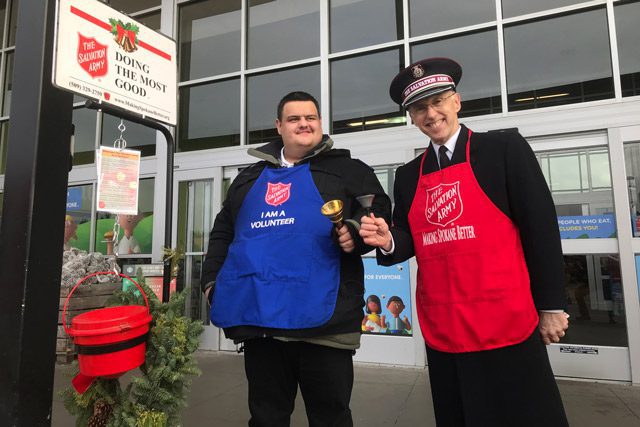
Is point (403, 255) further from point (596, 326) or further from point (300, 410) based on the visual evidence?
point (596, 326)

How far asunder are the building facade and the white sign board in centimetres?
302

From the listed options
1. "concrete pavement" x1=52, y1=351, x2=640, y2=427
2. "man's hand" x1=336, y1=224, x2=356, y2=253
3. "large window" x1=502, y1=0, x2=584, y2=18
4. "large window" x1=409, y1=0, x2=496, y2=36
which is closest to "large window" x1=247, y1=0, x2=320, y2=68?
"large window" x1=409, y1=0, x2=496, y2=36

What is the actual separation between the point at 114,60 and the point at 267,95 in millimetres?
4016

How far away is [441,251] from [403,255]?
0.20 m

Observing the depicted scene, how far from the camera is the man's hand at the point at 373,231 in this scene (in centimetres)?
161

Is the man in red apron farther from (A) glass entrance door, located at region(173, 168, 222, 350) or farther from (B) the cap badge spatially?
(A) glass entrance door, located at region(173, 168, 222, 350)

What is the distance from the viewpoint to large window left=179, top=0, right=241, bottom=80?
6.05 metres

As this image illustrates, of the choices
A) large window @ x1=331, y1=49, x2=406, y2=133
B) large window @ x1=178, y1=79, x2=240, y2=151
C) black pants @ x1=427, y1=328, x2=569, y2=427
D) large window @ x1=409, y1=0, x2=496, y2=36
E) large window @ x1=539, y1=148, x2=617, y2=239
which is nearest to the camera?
black pants @ x1=427, y1=328, x2=569, y2=427

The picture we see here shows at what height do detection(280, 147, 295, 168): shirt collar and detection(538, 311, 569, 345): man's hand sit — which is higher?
detection(280, 147, 295, 168): shirt collar

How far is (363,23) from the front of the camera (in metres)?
5.23

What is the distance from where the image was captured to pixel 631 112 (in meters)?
3.91

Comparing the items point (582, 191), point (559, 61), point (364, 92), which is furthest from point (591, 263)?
point (364, 92)

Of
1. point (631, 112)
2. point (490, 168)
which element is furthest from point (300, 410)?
point (631, 112)

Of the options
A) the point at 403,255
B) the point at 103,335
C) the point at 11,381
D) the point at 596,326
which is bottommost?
the point at 596,326
